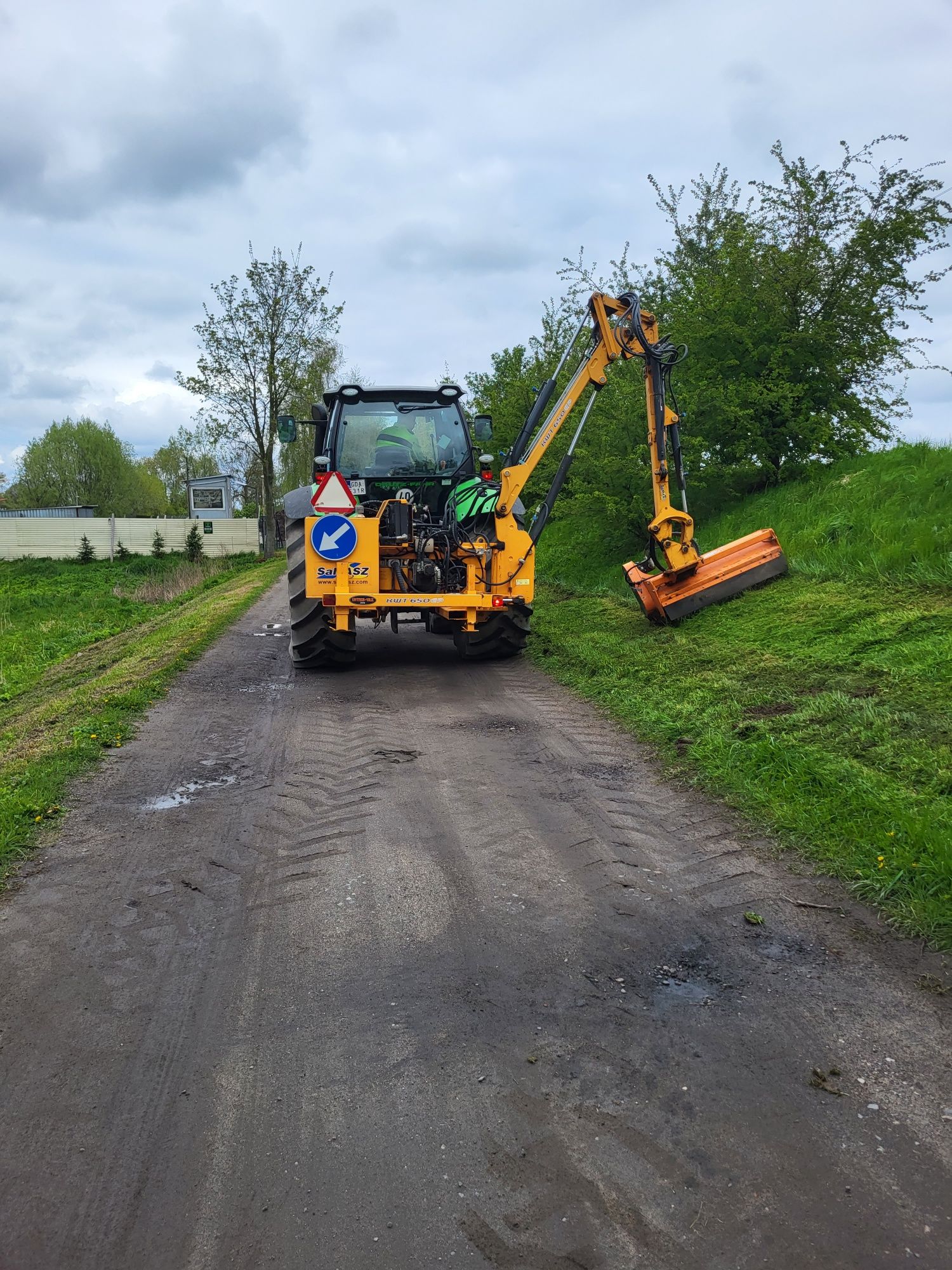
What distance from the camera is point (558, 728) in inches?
289

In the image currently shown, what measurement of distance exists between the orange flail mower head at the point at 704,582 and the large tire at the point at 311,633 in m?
3.40

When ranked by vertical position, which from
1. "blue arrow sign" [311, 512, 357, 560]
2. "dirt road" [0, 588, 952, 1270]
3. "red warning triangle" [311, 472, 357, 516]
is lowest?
"dirt road" [0, 588, 952, 1270]

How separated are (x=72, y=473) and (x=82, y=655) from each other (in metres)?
50.9

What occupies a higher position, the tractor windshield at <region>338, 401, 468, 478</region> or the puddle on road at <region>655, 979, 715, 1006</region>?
the tractor windshield at <region>338, 401, 468, 478</region>

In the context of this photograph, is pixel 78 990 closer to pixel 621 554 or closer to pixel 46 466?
pixel 621 554

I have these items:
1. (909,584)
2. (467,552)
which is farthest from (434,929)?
(909,584)

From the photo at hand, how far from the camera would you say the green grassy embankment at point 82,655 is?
19.9 feet

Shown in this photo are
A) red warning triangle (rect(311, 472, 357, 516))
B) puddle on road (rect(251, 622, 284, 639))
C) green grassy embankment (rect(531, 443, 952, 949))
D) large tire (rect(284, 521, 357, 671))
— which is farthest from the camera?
puddle on road (rect(251, 622, 284, 639))

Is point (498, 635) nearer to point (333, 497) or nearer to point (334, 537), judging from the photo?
point (334, 537)

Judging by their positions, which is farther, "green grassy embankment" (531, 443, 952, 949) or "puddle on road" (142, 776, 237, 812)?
"puddle on road" (142, 776, 237, 812)

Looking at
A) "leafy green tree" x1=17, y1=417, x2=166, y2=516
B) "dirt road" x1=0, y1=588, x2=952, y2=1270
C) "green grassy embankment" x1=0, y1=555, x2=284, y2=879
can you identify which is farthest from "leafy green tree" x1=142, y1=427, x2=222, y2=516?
"dirt road" x1=0, y1=588, x2=952, y2=1270

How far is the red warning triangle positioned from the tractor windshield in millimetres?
1171

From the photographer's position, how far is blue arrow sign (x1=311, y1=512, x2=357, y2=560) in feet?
30.3

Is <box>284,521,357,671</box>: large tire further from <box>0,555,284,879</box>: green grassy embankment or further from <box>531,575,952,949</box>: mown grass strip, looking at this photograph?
<box>531,575,952,949</box>: mown grass strip
